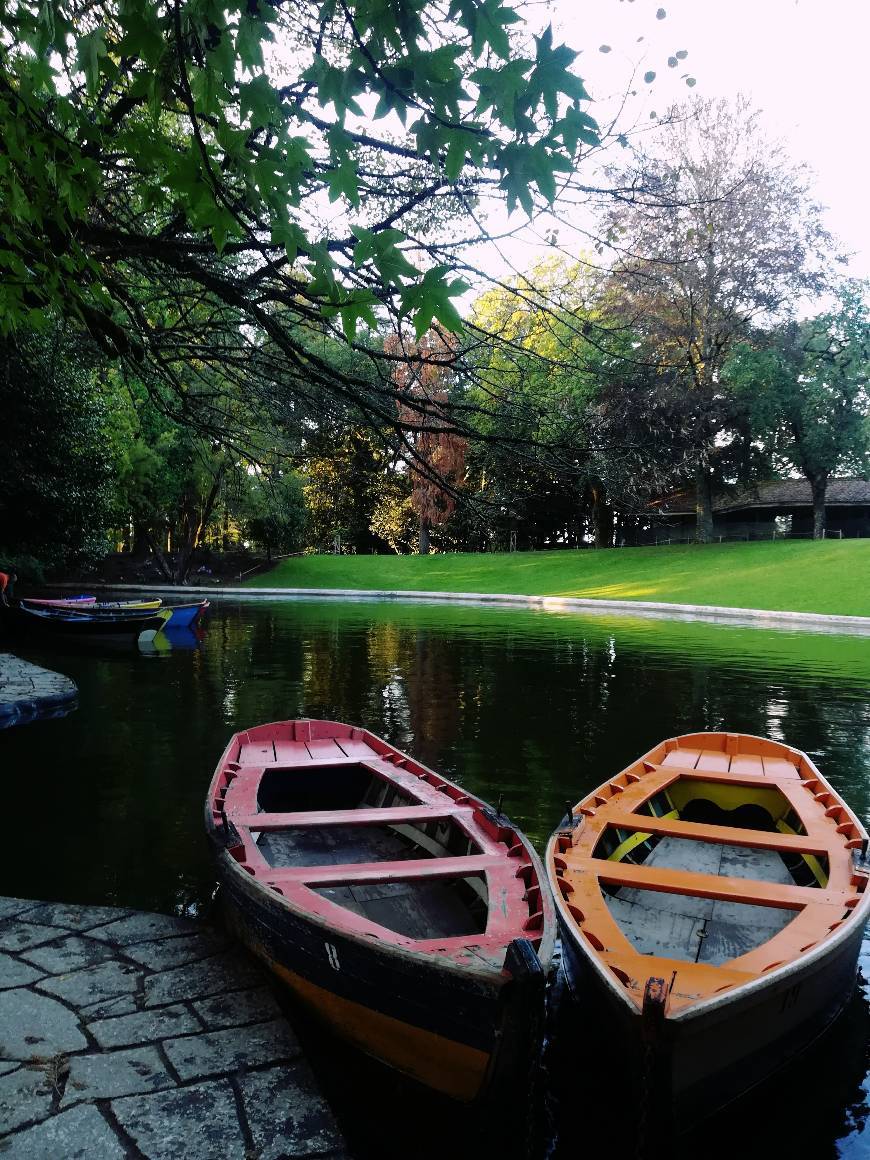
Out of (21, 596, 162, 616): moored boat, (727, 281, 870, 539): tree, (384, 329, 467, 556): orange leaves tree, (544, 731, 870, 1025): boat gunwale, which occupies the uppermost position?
(727, 281, 870, 539): tree

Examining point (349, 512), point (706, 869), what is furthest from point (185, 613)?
point (349, 512)

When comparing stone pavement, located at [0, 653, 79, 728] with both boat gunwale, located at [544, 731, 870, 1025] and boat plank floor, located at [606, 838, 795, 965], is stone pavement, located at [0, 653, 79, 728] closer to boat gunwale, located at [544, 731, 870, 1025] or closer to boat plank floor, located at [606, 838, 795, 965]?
boat gunwale, located at [544, 731, 870, 1025]

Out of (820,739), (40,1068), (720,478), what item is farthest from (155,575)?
(40,1068)

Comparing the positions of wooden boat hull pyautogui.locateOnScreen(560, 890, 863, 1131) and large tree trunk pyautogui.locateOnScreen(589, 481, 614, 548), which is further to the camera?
large tree trunk pyautogui.locateOnScreen(589, 481, 614, 548)

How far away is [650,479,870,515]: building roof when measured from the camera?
48438 mm

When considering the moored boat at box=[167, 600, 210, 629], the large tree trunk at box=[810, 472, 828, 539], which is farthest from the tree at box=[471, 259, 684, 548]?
the large tree trunk at box=[810, 472, 828, 539]

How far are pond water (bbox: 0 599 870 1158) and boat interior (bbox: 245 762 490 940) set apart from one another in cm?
87

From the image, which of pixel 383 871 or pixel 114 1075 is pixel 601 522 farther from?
pixel 114 1075

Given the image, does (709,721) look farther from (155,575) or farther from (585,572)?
(155,575)

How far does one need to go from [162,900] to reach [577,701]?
29.7ft

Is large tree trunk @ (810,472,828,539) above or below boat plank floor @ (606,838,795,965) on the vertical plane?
above

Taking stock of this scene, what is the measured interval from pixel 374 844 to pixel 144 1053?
2.63m

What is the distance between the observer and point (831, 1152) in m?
3.80

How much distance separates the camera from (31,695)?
1248cm
